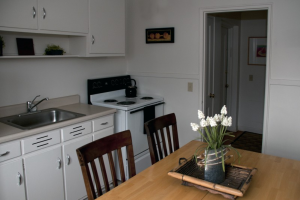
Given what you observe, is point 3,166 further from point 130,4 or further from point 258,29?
point 258,29

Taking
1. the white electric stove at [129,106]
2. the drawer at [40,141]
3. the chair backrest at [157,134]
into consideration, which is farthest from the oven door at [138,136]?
the chair backrest at [157,134]

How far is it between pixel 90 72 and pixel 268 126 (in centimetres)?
218

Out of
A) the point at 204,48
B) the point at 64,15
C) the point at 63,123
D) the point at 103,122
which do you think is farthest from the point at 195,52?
the point at 63,123

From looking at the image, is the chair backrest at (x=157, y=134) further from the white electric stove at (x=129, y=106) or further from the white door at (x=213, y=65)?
the white door at (x=213, y=65)

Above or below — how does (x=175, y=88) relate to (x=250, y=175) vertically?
above

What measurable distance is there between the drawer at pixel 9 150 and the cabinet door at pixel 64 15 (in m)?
1.09

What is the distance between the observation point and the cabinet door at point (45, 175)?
246 cm

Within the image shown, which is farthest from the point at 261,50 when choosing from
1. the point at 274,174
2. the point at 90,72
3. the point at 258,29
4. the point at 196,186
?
the point at 196,186

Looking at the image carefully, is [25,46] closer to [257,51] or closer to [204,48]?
[204,48]

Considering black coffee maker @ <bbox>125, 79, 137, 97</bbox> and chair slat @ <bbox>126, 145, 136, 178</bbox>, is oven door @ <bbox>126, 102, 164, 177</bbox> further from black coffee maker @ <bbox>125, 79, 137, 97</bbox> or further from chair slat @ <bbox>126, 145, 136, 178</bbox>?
chair slat @ <bbox>126, 145, 136, 178</bbox>

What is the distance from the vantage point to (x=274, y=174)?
6.03 ft

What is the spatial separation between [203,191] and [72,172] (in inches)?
63.3

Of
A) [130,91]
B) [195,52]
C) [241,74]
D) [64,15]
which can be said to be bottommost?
[130,91]

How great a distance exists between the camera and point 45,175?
2580 millimetres
